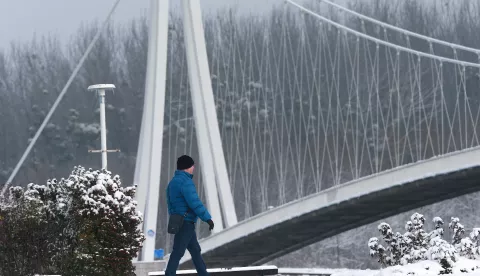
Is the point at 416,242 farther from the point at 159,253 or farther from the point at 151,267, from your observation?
the point at 159,253

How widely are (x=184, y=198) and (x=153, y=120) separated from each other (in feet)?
56.5

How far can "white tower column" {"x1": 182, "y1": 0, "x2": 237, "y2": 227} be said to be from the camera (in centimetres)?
2772

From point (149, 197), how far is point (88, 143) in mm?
24299

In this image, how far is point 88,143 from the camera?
168 ft

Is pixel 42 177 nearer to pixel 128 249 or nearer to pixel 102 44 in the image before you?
pixel 102 44

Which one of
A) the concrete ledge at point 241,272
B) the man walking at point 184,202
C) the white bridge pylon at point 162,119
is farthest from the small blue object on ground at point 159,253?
the man walking at point 184,202

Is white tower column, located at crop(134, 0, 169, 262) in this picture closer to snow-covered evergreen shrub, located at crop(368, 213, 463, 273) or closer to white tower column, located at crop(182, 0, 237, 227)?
white tower column, located at crop(182, 0, 237, 227)

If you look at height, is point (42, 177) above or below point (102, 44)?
below

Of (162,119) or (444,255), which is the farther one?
(162,119)

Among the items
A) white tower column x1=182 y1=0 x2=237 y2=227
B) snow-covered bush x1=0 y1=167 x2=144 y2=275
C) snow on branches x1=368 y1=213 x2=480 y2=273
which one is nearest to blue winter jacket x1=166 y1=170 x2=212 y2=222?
snow-covered bush x1=0 y1=167 x2=144 y2=275

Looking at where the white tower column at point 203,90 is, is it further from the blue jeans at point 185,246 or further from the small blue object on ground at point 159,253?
the blue jeans at point 185,246

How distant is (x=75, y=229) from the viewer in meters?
14.5

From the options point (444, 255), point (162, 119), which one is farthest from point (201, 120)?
point (444, 255)

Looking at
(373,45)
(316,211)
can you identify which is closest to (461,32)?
(373,45)
